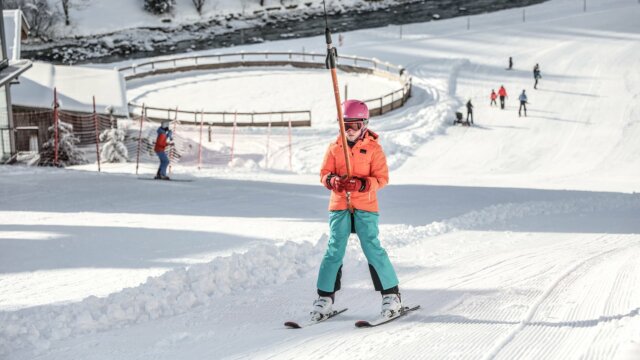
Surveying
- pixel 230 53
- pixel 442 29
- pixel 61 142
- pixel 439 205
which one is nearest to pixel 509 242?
pixel 439 205

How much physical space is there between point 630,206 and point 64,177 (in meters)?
13.3

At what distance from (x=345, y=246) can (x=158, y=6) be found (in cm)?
7062

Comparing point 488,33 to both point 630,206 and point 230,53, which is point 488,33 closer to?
point 230,53

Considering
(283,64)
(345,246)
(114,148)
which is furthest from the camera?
(283,64)

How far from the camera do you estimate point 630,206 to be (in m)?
16.6

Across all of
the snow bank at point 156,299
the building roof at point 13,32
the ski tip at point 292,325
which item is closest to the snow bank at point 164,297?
the snow bank at point 156,299

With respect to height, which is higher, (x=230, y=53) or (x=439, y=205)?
(x=230, y=53)

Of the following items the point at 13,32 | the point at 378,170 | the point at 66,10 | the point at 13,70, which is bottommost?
the point at 378,170

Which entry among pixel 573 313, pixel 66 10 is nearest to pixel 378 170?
pixel 573 313

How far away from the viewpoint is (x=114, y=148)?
2995 cm

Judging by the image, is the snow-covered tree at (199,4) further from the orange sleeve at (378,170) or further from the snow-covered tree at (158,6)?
the orange sleeve at (378,170)

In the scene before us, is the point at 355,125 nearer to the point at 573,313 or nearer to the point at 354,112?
the point at 354,112

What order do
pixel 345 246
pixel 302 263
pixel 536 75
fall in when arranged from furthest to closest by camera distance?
pixel 536 75 → pixel 302 263 → pixel 345 246

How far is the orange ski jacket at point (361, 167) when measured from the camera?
280 inches
